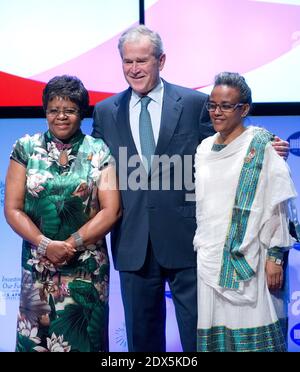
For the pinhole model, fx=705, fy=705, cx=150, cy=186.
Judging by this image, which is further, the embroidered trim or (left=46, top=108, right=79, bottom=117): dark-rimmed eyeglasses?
(left=46, top=108, right=79, bottom=117): dark-rimmed eyeglasses

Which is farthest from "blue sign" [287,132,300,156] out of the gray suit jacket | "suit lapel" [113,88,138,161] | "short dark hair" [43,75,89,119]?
"short dark hair" [43,75,89,119]

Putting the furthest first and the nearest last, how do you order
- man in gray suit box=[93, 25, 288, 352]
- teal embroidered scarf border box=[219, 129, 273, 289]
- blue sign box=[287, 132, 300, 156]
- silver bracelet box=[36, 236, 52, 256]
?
blue sign box=[287, 132, 300, 156]
man in gray suit box=[93, 25, 288, 352]
silver bracelet box=[36, 236, 52, 256]
teal embroidered scarf border box=[219, 129, 273, 289]

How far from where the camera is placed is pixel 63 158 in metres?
3.23

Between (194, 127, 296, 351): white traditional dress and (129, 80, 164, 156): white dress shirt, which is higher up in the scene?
(129, 80, 164, 156): white dress shirt

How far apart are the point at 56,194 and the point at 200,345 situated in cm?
93

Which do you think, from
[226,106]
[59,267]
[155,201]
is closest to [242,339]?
[155,201]

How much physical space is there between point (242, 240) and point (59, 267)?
843 mm

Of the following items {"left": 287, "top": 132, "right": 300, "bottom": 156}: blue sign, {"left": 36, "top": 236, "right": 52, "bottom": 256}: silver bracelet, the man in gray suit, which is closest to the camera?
{"left": 36, "top": 236, "right": 52, "bottom": 256}: silver bracelet

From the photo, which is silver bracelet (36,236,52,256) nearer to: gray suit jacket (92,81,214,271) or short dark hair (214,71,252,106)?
gray suit jacket (92,81,214,271)

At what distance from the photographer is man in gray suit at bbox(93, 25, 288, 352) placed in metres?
3.32

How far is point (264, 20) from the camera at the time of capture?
4066 mm

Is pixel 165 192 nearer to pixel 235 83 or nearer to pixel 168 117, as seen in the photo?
pixel 168 117

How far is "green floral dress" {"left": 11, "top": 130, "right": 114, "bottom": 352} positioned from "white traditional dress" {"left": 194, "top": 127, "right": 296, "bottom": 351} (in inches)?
20.7
